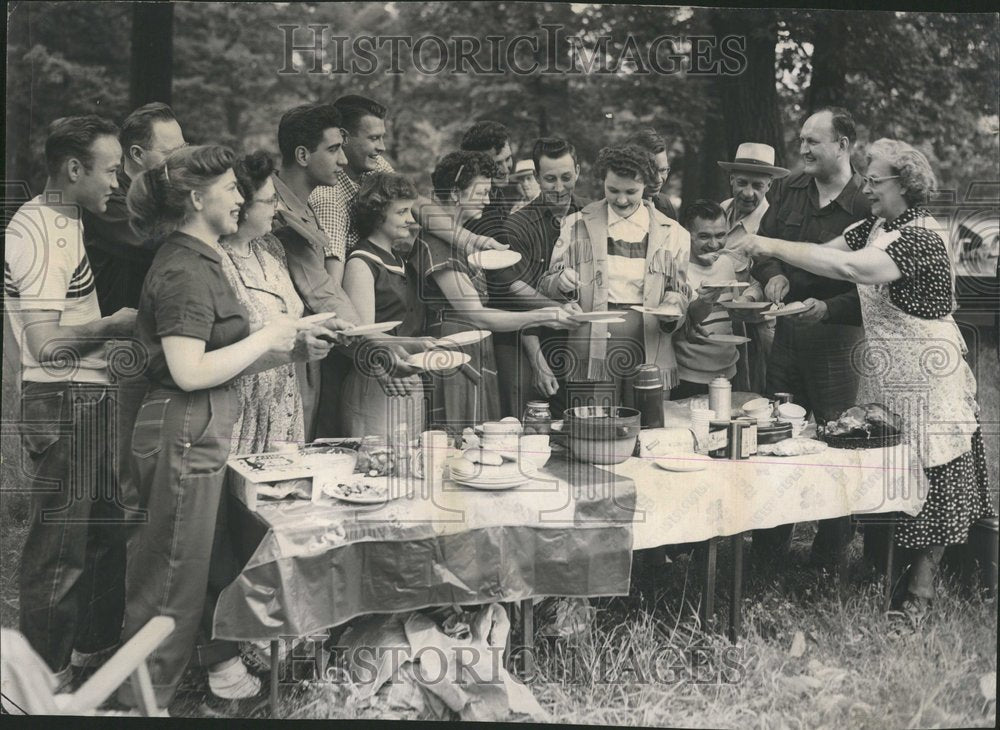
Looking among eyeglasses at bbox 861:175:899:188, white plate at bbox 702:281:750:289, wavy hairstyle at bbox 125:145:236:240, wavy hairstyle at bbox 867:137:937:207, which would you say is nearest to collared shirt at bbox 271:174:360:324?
wavy hairstyle at bbox 125:145:236:240

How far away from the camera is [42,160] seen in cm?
485

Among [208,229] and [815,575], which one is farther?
[815,575]

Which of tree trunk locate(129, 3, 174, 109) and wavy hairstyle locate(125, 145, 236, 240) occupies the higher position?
tree trunk locate(129, 3, 174, 109)

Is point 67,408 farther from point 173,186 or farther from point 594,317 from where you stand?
point 594,317

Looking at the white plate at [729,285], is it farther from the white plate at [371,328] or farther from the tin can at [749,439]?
the white plate at [371,328]

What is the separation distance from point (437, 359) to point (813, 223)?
6.43 ft

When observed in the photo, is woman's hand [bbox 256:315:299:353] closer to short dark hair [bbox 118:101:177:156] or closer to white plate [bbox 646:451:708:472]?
short dark hair [bbox 118:101:177:156]

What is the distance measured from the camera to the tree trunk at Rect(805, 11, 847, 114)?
5.00m

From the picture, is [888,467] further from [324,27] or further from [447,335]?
[324,27]

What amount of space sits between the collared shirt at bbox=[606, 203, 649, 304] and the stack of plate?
98 cm

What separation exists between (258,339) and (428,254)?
90 centimetres

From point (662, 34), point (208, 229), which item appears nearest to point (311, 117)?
point (208, 229)

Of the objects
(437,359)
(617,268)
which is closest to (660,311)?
(617,268)

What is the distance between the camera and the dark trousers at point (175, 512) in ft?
15.3
